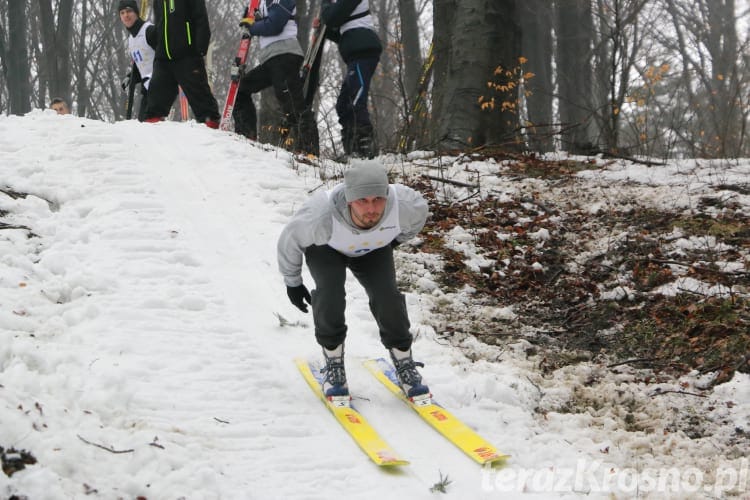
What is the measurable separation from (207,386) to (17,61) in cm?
1501

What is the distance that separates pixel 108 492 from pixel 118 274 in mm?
2733

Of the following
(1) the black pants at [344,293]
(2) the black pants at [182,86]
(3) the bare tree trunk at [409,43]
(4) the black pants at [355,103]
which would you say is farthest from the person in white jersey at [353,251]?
(3) the bare tree trunk at [409,43]

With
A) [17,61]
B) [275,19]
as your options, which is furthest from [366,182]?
[17,61]

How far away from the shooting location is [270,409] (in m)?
3.95

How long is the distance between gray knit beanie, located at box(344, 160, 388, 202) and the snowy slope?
51.9 inches

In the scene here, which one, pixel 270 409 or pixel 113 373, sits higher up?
pixel 113 373

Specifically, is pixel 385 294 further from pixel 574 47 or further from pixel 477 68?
pixel 574 47

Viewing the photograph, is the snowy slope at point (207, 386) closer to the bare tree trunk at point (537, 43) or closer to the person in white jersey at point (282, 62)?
the person in white jersey at point (282, 62)

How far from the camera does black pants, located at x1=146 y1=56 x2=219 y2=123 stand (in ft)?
29.6

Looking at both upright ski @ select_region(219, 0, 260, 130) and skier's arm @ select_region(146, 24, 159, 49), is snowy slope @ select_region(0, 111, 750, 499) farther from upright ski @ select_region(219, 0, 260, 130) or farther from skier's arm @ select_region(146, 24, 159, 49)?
skier's arm @ select_region(146, 24, 159, 49)

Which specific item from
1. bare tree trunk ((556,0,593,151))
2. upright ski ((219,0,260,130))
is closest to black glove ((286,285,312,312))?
upright ski ((219,0,260,130))

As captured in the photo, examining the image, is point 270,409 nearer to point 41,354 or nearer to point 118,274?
point 41,354

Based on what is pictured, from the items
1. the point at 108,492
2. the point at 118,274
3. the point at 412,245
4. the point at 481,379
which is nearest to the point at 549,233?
the point at 412,245

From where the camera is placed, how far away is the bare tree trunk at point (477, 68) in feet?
29.8
